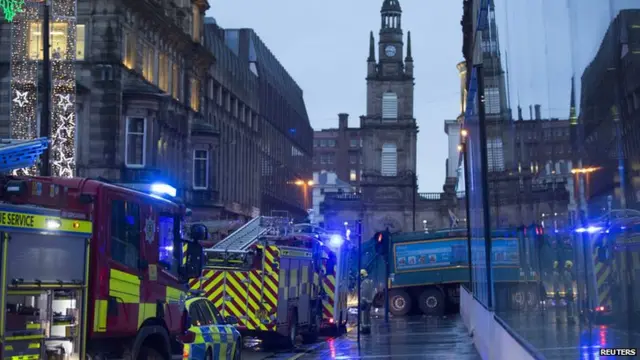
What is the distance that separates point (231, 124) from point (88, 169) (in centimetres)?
2796

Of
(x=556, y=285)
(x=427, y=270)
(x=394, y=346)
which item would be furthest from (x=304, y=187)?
(x=556, y=285)

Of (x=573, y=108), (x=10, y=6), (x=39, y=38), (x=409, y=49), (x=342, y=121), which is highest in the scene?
(x=342, y=121)

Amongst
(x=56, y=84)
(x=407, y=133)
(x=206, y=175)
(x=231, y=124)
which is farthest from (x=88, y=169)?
(x=407, y=133)

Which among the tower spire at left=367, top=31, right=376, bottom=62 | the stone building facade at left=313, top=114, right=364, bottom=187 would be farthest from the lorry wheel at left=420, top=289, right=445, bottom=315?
the stone building facade at left=313, top=114, right=364, bottom=187

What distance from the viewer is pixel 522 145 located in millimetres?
10961

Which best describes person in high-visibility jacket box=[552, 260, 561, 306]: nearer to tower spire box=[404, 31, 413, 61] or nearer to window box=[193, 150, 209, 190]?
window box=[193, 150, 209, 190]

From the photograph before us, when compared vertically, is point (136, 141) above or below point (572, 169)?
above

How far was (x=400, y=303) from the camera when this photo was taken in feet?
154

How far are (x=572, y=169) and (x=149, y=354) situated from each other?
8.36 m

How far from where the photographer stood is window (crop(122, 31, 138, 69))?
153 ft

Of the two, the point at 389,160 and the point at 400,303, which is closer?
the point at 400,303

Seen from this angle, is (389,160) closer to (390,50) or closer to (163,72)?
(390,50)

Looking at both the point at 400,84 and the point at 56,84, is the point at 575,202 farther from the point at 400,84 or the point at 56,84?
the point at 400,84

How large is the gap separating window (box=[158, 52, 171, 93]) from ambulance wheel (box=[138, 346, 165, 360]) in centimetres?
3966
